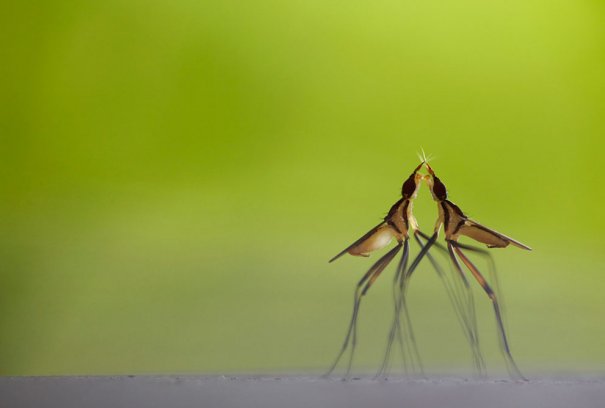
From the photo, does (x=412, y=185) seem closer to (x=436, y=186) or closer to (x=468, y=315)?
(x=436, y=186)

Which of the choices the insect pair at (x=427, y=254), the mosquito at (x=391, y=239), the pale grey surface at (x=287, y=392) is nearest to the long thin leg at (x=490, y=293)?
the insect pair at (x=427, y=254)

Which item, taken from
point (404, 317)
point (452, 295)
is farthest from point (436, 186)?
point (404, 317)

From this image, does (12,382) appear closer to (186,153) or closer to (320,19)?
(186,153)

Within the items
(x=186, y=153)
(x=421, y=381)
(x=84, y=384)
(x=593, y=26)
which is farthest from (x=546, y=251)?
(x=84, y=384)

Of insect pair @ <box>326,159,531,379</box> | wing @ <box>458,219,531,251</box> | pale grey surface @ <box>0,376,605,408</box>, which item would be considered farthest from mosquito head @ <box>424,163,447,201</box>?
pale grey surface @ <box>0,376,605,408</box>

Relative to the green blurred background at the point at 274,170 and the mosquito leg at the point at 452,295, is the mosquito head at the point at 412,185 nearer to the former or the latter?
the green blurred background at the point at 274,170

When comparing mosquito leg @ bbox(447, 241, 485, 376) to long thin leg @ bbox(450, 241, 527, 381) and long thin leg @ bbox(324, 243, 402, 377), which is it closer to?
long thin leg @ bbox(450, 241, 527, 381)
